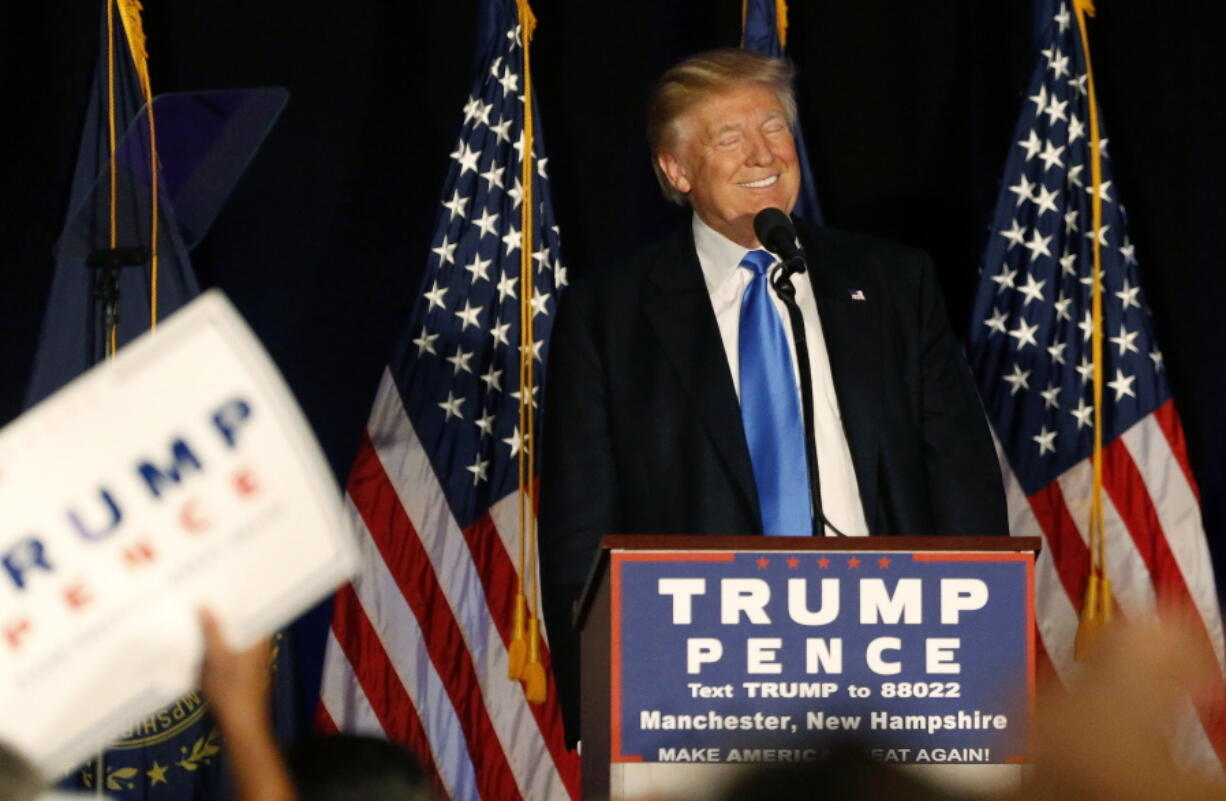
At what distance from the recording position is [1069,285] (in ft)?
17.4

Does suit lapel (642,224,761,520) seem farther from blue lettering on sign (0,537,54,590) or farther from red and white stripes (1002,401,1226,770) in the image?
blue lettering on sign (0,537,54,590)

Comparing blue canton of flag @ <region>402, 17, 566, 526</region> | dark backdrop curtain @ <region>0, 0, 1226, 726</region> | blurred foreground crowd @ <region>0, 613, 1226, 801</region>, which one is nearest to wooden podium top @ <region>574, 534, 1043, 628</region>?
blurred foreground crowd @ <region>0, 613, 1226, 801</region>

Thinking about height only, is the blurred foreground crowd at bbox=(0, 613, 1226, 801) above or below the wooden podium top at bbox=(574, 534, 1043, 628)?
above

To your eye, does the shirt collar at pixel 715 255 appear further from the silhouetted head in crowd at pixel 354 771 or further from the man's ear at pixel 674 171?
the silhouetted head in crowd at pixel 354 771

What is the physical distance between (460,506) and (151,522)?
3534mm

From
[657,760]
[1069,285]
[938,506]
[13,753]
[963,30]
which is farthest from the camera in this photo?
[963,30]

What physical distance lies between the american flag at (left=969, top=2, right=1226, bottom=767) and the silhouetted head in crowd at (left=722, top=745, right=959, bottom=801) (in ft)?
12.7

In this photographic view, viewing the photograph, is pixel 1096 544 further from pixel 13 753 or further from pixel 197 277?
pixel 13 753

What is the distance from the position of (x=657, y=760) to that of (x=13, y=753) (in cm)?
127

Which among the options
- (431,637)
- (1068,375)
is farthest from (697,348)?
(1068,375)

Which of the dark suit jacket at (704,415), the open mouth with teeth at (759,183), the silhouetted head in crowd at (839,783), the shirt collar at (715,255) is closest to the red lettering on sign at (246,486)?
the silhouetted head in crowd at (839,783)

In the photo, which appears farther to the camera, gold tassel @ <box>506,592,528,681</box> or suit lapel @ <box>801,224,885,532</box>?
gold tassel @ <box>506,592,528,681</box>

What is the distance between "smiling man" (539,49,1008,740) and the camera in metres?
3.59

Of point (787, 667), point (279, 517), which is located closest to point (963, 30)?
point (787, 667)
